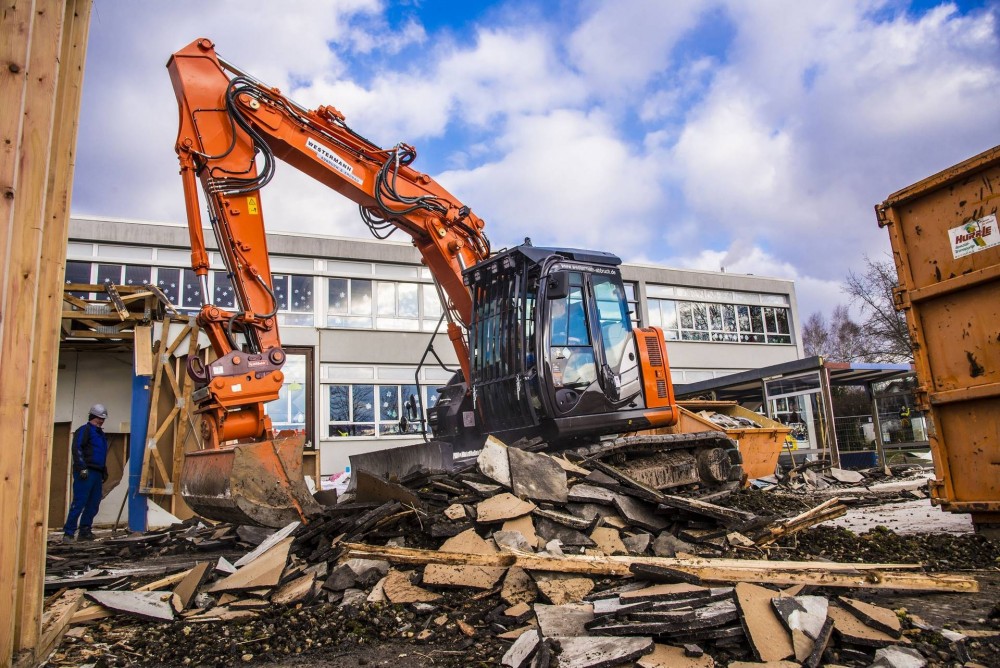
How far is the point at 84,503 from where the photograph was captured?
995 centimetres

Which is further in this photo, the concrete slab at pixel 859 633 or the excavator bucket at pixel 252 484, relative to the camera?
the excavator bucket at pixel 252 484

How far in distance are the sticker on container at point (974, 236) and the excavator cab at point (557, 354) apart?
378 centimetres

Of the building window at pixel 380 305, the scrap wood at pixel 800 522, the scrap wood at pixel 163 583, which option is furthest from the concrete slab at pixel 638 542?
the building window at pixel 380 305

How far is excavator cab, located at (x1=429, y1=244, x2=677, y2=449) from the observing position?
792 centimetres

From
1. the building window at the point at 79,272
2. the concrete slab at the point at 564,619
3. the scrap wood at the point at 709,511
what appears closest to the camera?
the concrete slab at the point at 564,619

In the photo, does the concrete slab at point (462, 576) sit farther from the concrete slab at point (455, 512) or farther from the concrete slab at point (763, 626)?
the concrete slab at point (763, 626)

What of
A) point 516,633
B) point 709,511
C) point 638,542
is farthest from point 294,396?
point 516,633

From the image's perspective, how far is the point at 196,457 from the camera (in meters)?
6.91

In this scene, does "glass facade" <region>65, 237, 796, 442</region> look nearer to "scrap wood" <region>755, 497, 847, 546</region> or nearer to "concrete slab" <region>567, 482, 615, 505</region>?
"scrap wood" <region>755, 497, 847, 546</region>

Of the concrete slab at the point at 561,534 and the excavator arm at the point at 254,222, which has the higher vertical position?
the excavator arm at the point at 254,222

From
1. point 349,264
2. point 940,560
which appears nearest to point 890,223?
point 940,560

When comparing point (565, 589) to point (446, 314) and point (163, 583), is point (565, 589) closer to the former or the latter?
point (163, 583)

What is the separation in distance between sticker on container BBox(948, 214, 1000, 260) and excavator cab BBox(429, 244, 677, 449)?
12.4 ft

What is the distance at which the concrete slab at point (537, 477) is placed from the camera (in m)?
6.30
